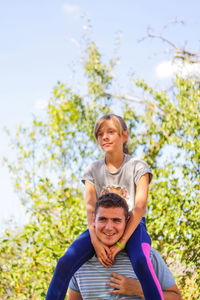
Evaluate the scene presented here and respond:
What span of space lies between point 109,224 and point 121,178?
49cm

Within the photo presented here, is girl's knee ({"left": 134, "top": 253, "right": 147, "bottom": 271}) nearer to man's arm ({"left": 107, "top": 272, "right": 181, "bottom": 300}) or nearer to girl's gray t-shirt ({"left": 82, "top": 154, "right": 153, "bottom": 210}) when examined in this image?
man's arm ({"left": 107, "top": 272, "right": 181, "bottom": 300})

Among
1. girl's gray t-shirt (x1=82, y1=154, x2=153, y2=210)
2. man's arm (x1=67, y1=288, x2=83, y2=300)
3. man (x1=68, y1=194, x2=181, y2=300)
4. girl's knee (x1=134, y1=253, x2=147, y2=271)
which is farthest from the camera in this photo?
girl's gray t-shirt (x1=82, y1=154, x2=153, y2=210)

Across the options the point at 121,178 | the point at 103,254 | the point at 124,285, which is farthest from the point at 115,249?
the point at 121,178

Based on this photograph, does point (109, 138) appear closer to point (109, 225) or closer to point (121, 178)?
point (121, 178)

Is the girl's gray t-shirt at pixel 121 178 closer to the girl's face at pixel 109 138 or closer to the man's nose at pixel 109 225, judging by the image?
the girl's face at pixel 109 138

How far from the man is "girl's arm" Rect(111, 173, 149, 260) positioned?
1.3 inches

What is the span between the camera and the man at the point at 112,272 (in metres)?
2.18

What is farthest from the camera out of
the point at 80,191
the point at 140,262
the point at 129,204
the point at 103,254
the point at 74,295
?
the point at 80,191

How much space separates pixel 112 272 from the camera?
7.25 feet

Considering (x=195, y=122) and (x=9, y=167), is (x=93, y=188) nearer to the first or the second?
(x=195, y=122)

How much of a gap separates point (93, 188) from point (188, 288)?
2592mm

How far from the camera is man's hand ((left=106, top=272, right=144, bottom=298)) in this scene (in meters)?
2.15

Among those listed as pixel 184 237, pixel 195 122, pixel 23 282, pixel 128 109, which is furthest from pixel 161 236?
pixel 128 109

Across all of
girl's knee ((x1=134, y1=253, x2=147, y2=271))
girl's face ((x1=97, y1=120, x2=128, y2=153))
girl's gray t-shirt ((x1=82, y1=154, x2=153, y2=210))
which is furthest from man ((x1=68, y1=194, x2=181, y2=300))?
girl's face ((x1=97, y1=120, x2=128, y2=153))
